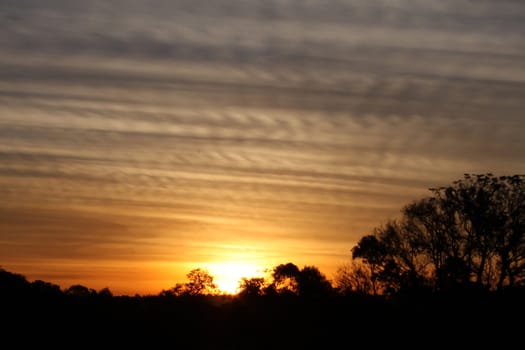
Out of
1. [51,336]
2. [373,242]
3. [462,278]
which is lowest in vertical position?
[51,336]

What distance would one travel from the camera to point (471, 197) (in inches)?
3076

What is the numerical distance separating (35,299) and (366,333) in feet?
76.7

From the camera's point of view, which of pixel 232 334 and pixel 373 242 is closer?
pixel 232 334

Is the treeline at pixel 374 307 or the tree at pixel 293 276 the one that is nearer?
the treeline at pixel 374 307

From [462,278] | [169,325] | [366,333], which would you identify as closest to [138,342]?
[169,325]

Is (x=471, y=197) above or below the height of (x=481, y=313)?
above

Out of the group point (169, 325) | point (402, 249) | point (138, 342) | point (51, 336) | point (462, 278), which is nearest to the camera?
point (51, 336)

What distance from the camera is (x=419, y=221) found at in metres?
81.8

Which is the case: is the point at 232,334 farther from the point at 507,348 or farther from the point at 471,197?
the point at 471,197

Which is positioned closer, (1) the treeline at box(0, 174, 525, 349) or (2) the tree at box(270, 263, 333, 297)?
(1) the treeline at box(0, 174, 525, 349)

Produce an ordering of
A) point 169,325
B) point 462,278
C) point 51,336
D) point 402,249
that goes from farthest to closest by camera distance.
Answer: point 402,249 < point 462,278 < point 169,325 < point 51,336

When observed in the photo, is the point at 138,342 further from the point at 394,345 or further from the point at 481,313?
the point at 481,313

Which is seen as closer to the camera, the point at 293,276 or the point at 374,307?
the point at 374,307

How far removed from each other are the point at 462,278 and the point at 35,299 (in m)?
37.9
